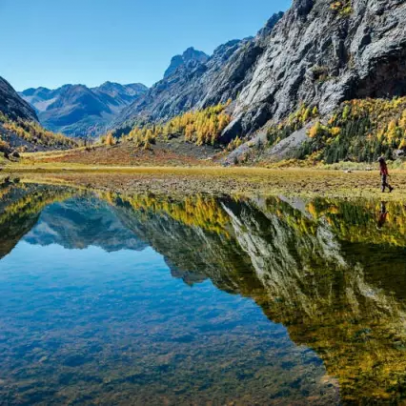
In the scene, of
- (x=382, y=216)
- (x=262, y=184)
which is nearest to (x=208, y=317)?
(x=382, y=216)

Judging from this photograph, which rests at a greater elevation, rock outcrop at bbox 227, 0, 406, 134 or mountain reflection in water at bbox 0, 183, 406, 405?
rock outcrop at bbox 227, 0, 406, 134

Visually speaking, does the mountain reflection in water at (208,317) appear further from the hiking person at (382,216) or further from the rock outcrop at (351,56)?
the rock outcrop at (351,56)

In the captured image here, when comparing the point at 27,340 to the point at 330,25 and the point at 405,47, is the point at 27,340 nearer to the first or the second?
the point at 405,47

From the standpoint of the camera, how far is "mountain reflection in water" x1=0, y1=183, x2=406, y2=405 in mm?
7879

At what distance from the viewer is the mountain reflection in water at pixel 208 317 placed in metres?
7.88

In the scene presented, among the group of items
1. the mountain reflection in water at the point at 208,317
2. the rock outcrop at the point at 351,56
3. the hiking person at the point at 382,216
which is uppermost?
the rock outcrop at the point at 351,56

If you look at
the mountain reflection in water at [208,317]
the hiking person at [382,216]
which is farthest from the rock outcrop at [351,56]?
the mountain reflection in water at [208,317]

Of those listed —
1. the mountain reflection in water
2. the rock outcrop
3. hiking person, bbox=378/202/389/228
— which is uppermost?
the rock outcrop

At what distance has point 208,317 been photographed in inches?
457

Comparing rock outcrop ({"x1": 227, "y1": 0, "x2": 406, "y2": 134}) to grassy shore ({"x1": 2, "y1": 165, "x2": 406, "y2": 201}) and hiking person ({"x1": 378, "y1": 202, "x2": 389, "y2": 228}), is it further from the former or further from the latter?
hiking person ({"x1": 378, "y1": 202, "x2": 389, "y2": 228})

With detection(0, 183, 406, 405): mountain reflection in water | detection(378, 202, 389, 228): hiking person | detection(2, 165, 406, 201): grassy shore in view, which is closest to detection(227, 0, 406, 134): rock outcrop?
detection(2, 165, 406, 201): grassy shore

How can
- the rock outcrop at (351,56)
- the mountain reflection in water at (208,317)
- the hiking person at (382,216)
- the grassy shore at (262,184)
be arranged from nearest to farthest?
the mountain reflection in water at (208,317)
the hiking person at (382,216)
the grassy shore at (262,184)
the rock outcrop at (351,56)

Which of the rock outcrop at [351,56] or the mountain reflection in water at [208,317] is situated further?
the rock outcrop at [351,56]

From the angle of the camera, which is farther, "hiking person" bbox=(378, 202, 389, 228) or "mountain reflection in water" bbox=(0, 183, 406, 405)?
"hiking person" bbox=(378, 202, 389, 228)
